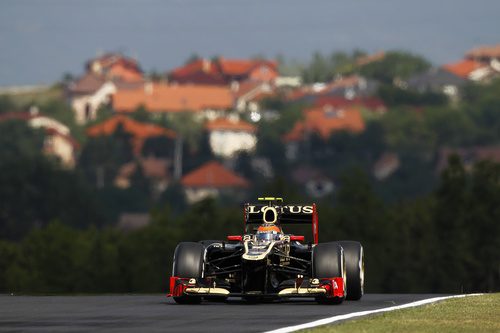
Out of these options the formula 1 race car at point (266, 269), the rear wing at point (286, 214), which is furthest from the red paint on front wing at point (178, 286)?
the rear wing at point (286, 214)

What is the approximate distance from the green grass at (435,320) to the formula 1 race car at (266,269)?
264cm

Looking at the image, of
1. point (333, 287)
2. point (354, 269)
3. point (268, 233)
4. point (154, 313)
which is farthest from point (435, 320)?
point (268, 233)

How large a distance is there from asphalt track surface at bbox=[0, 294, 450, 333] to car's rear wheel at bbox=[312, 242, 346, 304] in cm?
32

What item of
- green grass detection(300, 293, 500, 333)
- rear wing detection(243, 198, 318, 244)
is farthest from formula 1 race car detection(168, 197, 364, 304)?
green grass detection(300, 293, 500, 333)

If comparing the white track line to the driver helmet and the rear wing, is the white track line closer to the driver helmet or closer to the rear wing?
the driver helmet

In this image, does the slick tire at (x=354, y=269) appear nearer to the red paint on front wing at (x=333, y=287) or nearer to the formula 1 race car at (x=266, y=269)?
the formula 1 race car at (x=266, y=269)

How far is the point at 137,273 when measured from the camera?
189m

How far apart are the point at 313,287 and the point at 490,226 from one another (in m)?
141

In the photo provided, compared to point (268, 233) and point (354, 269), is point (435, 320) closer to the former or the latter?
point (354, 269)

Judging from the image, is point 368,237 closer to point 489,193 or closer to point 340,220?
point 340,220

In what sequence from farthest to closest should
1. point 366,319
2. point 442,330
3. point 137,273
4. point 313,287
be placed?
point 137,273
point 313,287
point 366,319
point 442,330

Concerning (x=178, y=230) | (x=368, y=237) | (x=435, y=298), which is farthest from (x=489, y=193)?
(x=435, y=298)

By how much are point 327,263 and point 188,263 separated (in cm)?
296

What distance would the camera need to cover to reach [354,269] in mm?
40156
